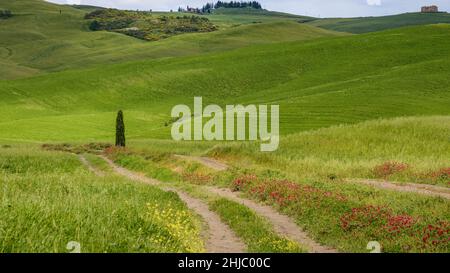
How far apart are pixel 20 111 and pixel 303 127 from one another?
2268 inches

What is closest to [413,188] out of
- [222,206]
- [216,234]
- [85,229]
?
[222,206]

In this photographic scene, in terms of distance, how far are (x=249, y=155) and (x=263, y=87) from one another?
7420 cm

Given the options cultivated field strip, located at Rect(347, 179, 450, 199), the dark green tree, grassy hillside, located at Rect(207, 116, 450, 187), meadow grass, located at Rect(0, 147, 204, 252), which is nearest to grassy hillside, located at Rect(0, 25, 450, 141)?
the dark green tree

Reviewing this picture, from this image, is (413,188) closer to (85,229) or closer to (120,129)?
(85,229)

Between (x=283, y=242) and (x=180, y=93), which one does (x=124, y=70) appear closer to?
(x=180, y=93)

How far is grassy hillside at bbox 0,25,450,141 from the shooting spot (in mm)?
82125

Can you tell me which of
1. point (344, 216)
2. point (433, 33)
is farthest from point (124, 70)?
point (344, 216)

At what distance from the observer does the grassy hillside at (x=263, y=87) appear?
8212 centimetres

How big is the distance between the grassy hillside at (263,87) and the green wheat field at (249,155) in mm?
405

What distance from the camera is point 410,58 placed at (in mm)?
120750

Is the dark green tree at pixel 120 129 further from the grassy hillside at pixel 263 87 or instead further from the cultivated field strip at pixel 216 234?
the cultivated field strip at pixel 216 234

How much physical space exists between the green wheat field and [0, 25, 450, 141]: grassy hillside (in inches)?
15.9

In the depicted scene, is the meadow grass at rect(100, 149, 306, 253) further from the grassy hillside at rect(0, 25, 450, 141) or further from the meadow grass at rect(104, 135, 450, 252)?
the grassy hillside at rect(0, 25, 450, 141)

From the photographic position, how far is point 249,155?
155ft
